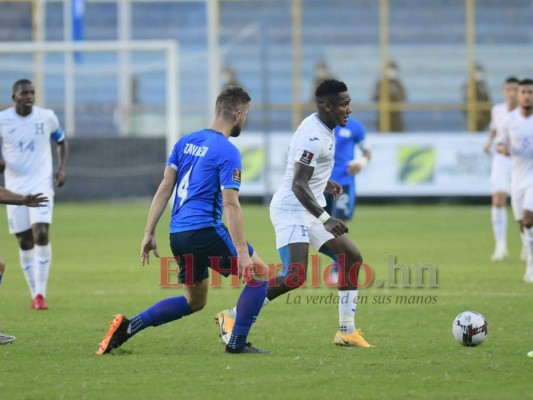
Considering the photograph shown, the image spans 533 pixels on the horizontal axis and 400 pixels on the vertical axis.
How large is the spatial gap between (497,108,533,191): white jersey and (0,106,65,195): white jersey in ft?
20.2

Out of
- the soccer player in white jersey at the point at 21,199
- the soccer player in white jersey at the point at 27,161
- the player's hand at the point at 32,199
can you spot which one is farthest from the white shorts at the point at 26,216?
the player's hand at the point at 32,199

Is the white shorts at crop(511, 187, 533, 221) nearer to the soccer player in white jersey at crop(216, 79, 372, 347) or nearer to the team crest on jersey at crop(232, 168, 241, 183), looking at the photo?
the soccer player in white jersey at crop(216, 79, 372, 347)

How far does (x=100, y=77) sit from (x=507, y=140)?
17.7m

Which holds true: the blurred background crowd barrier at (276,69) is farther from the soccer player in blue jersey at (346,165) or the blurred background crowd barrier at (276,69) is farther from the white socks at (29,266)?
the white socks at (29,266)

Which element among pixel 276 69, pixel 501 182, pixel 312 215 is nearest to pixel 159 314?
pixel 312 215

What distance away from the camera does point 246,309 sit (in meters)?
8.34

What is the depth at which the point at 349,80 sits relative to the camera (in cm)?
3158

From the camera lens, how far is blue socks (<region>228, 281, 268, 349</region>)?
8.33 m

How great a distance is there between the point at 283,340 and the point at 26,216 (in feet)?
13.0

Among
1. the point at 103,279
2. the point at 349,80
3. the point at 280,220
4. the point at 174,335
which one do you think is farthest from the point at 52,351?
the point at 349,80

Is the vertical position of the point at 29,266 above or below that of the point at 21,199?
below

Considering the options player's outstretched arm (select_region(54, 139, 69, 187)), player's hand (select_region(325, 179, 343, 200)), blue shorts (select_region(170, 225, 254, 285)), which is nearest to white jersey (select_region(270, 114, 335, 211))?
player's hand (select_region(325, 179, 343, 200))

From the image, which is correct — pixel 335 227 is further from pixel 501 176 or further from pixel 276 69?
pixel 276 69

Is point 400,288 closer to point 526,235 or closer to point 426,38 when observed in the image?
point 526,235
